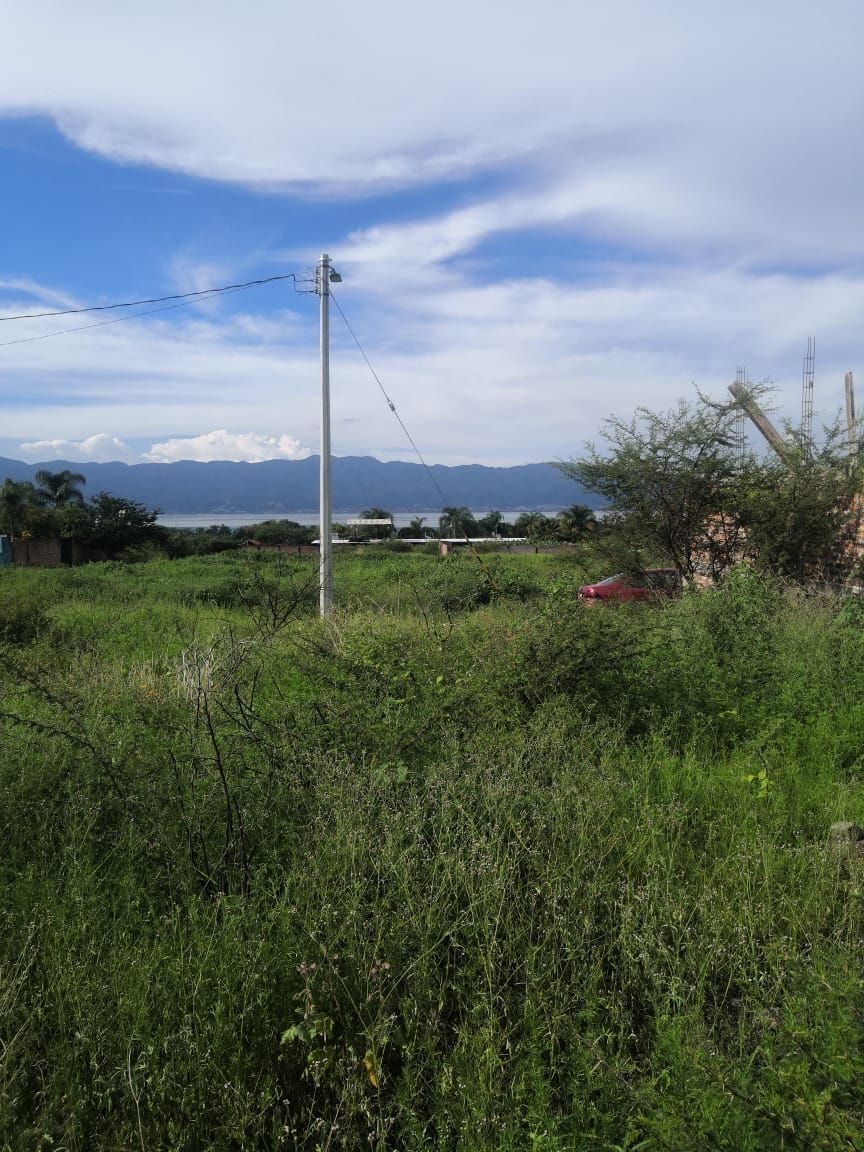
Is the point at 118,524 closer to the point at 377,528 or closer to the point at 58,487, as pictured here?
the point at 58,487

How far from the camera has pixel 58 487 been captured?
49406 mm

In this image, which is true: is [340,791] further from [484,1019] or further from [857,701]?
[857,701]

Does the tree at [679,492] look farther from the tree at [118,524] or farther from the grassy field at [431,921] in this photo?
the tree at [118,524]

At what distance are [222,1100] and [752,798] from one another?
3534 millimetres

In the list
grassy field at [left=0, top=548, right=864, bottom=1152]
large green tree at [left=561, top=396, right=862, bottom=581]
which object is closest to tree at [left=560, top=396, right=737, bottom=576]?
large green tree at [left=561, top=396, right=862, bottom=581]

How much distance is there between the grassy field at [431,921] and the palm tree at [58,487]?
47693mm

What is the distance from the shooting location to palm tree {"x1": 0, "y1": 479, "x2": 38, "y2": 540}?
42.8m

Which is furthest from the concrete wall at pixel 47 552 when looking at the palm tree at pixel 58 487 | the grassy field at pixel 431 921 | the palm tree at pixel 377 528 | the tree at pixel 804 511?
the grassy field at pixel 431 921

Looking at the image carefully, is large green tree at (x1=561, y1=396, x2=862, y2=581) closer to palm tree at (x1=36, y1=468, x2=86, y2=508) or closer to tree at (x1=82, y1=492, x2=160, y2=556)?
Result: tree at (x1=82, y1=492, x2=160, y2=556)

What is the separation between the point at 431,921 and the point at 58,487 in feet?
173

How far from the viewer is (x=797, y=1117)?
209 cm

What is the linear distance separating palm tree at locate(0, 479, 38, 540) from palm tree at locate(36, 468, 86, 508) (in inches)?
43.8

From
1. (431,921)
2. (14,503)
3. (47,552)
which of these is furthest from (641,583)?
(14,503)

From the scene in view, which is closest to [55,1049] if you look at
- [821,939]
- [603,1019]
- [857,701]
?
[603,1019]
